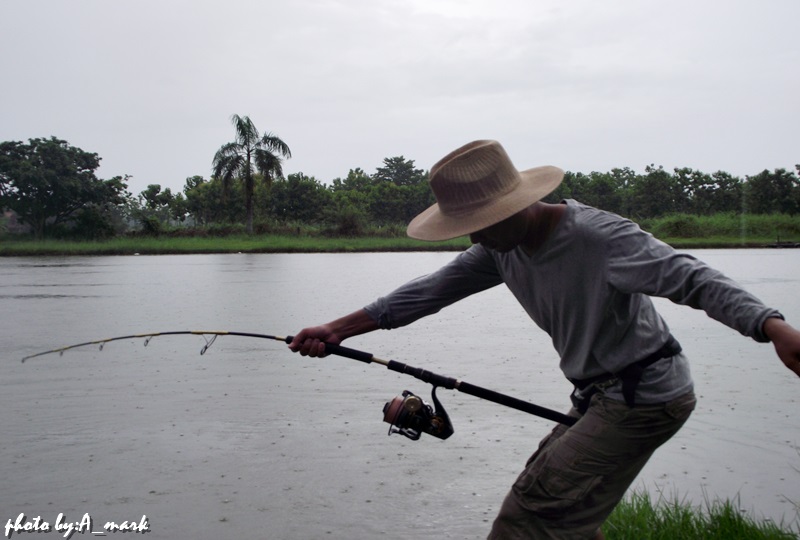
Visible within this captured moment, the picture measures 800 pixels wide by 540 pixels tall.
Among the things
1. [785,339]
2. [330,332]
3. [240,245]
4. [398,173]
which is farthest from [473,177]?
[398,173]

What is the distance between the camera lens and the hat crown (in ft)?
9.63

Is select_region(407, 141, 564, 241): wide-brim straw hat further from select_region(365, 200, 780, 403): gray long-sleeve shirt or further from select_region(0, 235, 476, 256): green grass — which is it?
select_region(0, 235, 476, 256): green grass

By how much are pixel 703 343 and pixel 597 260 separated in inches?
311

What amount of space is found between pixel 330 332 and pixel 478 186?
0.89 meters

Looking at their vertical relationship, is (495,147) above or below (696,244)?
above

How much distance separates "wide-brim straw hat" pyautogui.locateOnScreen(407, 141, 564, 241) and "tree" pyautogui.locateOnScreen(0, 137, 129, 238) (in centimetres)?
4921

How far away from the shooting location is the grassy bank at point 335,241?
44.6 m

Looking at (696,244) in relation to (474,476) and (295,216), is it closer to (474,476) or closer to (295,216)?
Answer: (295,216)

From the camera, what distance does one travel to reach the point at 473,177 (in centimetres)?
297

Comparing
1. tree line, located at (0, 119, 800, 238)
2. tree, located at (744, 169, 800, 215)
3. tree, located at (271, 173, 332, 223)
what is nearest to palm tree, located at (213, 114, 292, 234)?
tree line, located at (0, 119, 800, 238)

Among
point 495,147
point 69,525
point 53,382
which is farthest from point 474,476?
point 53,382

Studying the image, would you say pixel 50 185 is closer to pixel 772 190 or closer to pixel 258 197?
pixel 258 197

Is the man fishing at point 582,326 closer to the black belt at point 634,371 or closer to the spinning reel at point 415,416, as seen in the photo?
the black belt at point 634,371

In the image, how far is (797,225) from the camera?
2110 inches
